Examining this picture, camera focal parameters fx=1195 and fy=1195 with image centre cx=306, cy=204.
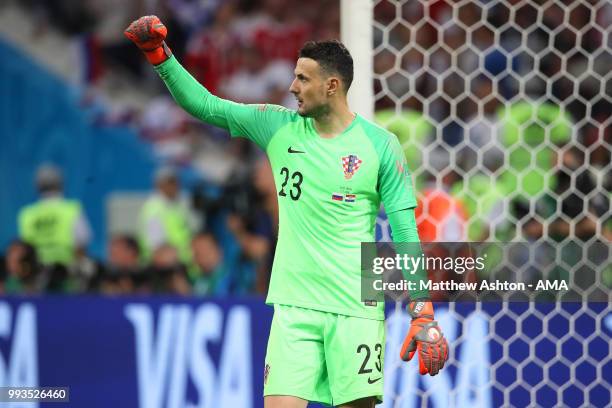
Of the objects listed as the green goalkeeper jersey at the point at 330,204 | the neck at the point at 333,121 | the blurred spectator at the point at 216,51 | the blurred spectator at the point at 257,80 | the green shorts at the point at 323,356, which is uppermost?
the blurred spectator at the point at 216,51

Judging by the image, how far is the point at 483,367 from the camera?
5367mm

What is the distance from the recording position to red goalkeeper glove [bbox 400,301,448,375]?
402 cm

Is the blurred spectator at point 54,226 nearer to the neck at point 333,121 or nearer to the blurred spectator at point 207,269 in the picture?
the blurred spectator at point 207,269

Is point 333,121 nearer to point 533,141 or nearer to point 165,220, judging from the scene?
point 533,141

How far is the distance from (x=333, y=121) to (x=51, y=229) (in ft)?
18.9

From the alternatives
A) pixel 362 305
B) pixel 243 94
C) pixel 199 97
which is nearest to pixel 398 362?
pixel 362 305

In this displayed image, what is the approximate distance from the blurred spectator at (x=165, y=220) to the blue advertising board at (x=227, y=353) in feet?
10.7

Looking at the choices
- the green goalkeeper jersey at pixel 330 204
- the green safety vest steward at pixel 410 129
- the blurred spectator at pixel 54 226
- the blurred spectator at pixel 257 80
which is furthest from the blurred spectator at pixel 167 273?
the green goalkeeper jersey at pixel 330 204

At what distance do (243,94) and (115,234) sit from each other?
1613mm

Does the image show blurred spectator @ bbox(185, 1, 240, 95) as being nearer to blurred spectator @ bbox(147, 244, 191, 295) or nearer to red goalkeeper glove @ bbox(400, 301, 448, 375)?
blurred spectator @ bbox(147, 244, 191, 295)

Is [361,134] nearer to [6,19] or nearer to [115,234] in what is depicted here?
[115,234]

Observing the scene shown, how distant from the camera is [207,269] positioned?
27.1 ft

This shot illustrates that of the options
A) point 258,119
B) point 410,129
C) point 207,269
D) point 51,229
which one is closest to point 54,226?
point 51,229

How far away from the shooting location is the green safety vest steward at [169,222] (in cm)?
921
